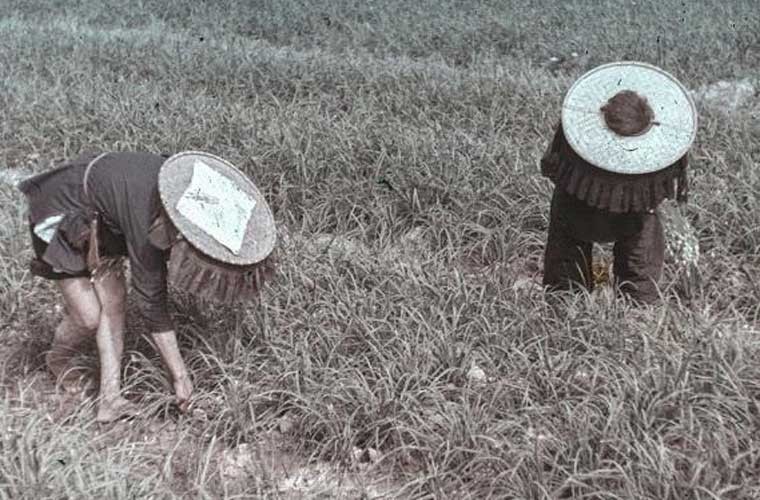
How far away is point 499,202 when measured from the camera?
5078mm

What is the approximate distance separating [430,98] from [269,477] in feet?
14.2

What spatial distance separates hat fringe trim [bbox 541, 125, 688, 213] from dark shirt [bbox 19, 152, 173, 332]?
1473 mm

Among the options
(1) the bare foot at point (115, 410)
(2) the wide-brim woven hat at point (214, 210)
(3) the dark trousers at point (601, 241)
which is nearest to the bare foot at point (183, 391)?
(1) the bare foot at point (115, 410)

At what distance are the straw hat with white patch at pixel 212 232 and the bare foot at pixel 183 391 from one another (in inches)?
19.1

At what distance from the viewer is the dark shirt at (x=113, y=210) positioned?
3180 mm

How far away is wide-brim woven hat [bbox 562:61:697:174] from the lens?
3371mm

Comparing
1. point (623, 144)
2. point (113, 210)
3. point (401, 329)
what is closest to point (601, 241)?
point (623, 144)

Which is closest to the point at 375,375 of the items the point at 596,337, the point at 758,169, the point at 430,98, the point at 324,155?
the point at 596,337

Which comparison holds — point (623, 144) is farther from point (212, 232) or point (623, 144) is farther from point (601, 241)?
point (212, 232)

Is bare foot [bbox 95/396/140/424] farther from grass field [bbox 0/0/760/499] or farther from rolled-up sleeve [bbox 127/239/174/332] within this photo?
rolled-up sleeve [bbox 127/239/174/332]

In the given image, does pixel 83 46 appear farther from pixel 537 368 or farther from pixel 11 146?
pixel 537 368

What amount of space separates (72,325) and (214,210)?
2.80 ft

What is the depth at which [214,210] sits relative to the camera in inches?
125

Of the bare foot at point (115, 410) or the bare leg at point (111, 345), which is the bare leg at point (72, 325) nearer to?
the bare leg at point (111, 345)
